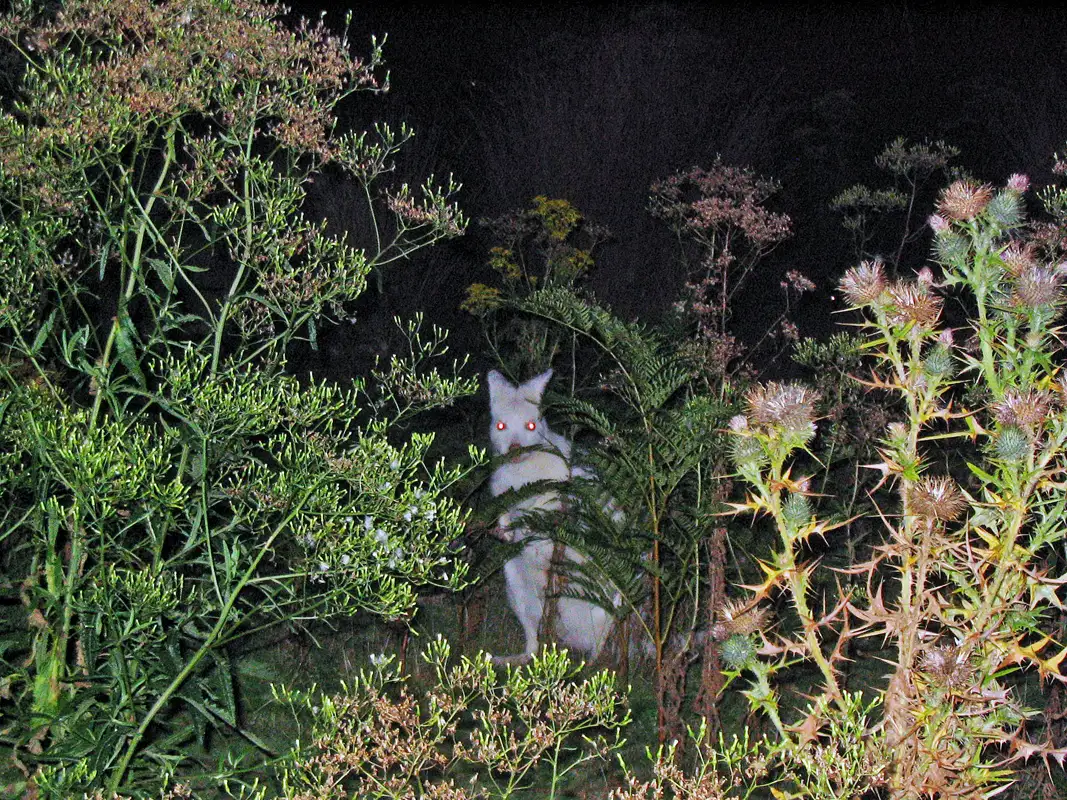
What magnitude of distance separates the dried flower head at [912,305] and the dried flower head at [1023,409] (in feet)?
0.57

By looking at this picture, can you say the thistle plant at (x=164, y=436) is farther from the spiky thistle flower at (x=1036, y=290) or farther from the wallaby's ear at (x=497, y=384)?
the wallaby's ear at (x=497, y=384)

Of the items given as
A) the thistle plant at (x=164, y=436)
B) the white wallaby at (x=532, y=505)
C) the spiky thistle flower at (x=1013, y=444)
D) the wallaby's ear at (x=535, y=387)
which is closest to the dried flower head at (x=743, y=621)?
the spiky thistle flower at (x=1013, y=444)

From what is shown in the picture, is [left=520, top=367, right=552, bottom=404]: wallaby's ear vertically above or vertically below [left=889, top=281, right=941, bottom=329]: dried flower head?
below

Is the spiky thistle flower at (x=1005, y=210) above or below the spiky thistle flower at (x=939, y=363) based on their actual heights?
above

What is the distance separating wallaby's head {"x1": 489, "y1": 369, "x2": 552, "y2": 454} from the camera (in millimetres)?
4344

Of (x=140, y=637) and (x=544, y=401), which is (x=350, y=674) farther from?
(x=140, y=637)

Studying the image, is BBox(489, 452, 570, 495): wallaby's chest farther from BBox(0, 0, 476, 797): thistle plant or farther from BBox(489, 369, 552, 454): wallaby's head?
BBox(0, 0, 476, 797): thistle plant

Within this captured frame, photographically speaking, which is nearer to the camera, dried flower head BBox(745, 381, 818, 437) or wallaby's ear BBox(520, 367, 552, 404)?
dried flower head BBox(745, 381, 818, 437)

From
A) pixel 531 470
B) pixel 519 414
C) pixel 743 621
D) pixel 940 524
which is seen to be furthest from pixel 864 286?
pixel 531 470

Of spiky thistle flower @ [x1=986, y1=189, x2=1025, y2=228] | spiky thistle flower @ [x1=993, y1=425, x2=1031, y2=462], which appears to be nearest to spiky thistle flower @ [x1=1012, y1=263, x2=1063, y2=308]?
spiky thistle flower @ [x1=986, y1=189, x2=1025, y2=228]

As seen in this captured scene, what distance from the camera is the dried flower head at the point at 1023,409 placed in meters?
1.71

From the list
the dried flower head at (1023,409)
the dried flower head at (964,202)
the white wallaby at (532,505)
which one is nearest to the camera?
the dried flower head at (1023,409)

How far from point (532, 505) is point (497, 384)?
20.1 inches

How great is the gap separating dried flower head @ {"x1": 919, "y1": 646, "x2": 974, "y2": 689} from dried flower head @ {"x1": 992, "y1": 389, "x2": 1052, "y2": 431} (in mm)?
382
